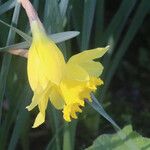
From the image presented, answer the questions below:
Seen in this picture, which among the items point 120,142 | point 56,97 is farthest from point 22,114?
point 56,97

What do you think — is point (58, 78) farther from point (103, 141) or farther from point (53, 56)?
point (103, 141)

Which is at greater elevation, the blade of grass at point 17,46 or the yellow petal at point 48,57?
the yellow petal at point 48,57

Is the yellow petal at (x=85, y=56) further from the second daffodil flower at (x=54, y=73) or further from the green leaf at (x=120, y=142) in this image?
the green leaf at (x=120, y=142)

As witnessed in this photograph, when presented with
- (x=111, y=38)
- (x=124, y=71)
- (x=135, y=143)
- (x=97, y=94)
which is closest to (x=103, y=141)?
(x=135, y=143)

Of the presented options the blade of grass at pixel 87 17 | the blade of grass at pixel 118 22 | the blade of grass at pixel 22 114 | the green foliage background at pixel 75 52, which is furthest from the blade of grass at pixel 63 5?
the blade of grass at pixel 118 22

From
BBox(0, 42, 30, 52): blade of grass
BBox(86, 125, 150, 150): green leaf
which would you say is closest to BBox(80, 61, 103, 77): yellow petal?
BBox(0, 42, 30, 52): blade of grass

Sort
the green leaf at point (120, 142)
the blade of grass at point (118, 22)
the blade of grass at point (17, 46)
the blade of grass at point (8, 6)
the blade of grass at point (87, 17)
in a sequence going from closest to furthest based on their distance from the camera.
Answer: the blade of grass at point (17, 46)
the blade of grass at point (8, 6)
the blade of grass at point (87, 17)
the green leaf at point (120, 142)
the blade of grass at point (118, 22)

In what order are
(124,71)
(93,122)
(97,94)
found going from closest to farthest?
(97,94) → (93,122) → (124,71)

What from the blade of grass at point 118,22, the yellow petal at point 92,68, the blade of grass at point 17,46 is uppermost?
the blade of grass at point 17,46
